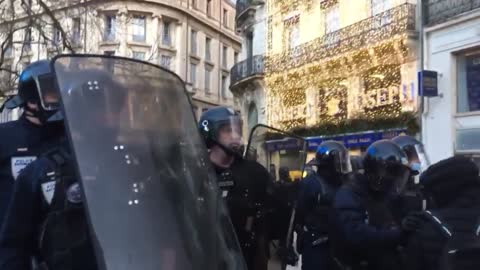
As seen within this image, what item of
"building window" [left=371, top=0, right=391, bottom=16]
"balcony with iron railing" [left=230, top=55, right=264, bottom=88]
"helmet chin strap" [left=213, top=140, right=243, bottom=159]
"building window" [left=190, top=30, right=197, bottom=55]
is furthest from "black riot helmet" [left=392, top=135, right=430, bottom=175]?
"building window" [left=190, top=30, right=197, bottom=55]

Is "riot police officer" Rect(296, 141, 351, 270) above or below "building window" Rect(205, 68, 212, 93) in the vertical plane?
below

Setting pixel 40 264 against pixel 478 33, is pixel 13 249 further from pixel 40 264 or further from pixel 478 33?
pixel 478 33

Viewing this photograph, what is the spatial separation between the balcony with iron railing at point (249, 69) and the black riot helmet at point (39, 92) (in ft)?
74.3

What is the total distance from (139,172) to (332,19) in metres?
20.0

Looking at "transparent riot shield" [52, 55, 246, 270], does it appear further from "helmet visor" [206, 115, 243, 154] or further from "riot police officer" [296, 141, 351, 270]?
"riot police officer" [296, 141, 351, 270]

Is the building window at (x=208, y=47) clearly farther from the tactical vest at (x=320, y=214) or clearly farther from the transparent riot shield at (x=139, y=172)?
the transparent riot shield at (x=139, y=172)

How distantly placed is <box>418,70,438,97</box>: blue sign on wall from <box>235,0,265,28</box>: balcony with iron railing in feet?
38.0

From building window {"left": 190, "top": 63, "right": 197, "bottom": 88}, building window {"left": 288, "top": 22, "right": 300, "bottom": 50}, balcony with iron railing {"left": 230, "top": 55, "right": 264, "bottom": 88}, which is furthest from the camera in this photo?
building window {"left": 190, "top": 63, "right": 197, "bottom": 88}

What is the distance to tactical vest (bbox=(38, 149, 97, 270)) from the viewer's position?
1999 mm

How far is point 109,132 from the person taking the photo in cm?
204

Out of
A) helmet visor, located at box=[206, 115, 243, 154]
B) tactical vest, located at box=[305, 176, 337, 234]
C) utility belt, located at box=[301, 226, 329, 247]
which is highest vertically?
helmet visor, located at box=[206, 115, 243, 154]

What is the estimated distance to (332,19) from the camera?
69.6 feet

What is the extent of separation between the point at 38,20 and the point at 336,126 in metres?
10.9

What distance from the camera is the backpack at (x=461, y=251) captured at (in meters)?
2.12
